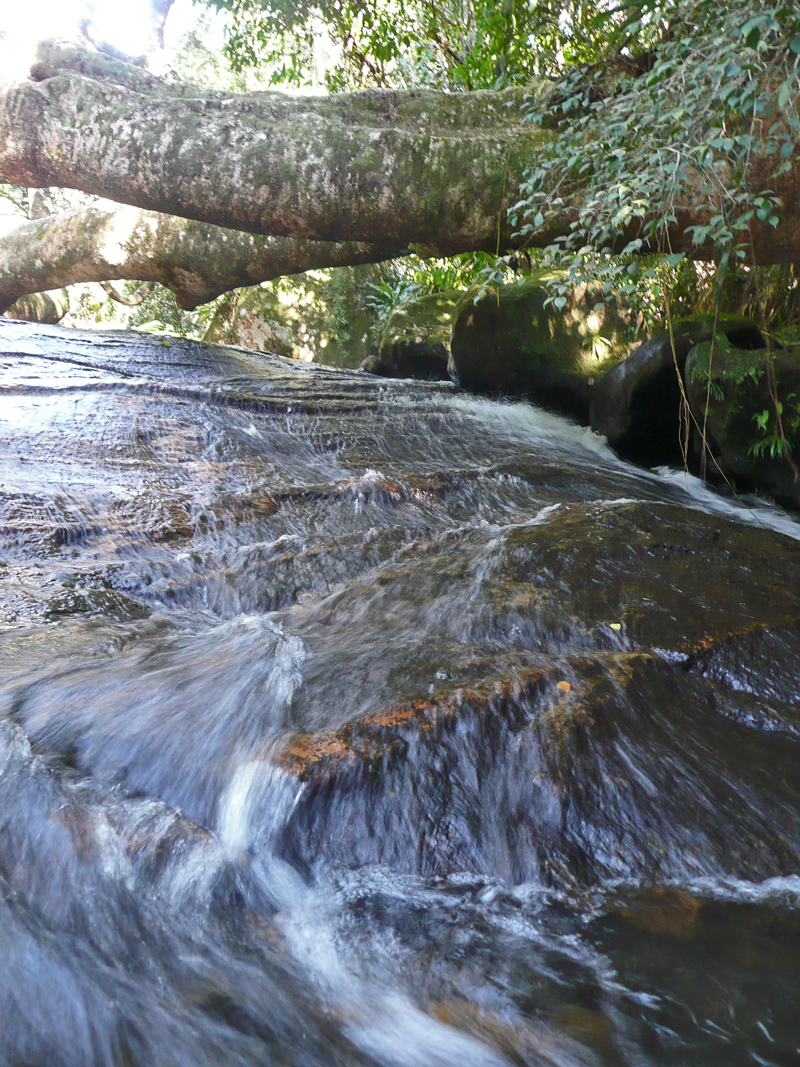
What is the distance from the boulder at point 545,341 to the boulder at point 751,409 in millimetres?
1644

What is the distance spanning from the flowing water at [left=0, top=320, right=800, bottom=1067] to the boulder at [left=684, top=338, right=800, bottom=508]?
1.33 meters

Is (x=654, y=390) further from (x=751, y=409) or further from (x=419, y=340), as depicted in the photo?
(x=419, y=340)

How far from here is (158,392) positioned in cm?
577

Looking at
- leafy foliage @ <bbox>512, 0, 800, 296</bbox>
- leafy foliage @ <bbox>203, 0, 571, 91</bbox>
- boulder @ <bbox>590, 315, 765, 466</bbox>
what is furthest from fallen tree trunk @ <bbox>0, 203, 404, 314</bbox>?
leafy foliage @ <bbox>512, 0, 800, 296</bbox>

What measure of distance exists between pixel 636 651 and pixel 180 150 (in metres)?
4.38

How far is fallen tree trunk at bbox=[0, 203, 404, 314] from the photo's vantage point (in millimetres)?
7340

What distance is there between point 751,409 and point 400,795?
12.7ft

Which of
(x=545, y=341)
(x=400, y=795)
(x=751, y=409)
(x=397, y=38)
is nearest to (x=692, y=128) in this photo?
(x=751, y=409)

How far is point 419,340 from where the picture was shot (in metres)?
8.73

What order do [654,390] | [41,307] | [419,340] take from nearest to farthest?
[654,390], [419,340], [41,307]

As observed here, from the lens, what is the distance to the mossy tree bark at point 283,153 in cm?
459

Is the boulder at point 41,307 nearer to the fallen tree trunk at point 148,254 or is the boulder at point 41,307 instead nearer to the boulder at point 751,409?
the fallen tree trunk at point 148,254

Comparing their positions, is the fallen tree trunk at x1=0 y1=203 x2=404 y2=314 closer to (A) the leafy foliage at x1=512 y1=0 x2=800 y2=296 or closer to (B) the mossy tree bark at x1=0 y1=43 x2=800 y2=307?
(B) the mossy tree bark at x1=0 y1=43 x2=800 y2=307

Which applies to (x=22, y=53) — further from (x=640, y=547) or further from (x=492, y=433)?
(x=640, y=547)
